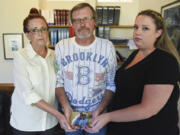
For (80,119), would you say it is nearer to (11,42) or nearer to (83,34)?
(83,34)

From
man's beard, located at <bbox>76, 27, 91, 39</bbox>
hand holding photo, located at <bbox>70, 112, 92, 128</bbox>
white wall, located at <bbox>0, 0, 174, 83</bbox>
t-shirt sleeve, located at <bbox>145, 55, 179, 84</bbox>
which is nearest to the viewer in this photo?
t-shirt sleeve, located at <bbox>145, 55, 179, 84</bbox>

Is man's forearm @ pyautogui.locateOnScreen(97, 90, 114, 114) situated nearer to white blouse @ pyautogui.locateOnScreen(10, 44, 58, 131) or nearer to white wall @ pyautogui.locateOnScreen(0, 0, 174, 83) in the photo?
white blouse @ pyautogui.locateOnScreen(10, 44, 58, 131)

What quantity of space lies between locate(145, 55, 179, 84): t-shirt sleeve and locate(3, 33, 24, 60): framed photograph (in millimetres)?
2965

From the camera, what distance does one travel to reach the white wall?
308 cm

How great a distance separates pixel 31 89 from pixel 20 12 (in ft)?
8.35

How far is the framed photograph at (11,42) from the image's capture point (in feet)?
10.4

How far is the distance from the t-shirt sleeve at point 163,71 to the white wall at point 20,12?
2369 mm

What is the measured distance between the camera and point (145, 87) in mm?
841

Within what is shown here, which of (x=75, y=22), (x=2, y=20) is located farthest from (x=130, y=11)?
(x=2, y=20)

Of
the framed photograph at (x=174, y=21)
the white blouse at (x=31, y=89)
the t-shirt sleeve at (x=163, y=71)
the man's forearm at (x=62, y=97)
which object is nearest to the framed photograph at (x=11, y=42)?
the white blouse at (x=31, y=89)

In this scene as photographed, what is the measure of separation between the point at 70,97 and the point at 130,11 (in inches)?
106

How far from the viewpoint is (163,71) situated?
0.79 meters

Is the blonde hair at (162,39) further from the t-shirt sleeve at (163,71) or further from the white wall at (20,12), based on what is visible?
the white wall at (20,12)

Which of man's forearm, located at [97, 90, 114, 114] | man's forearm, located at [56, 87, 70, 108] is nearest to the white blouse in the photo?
man's forearm, located at [56, 87, 70, 108]
